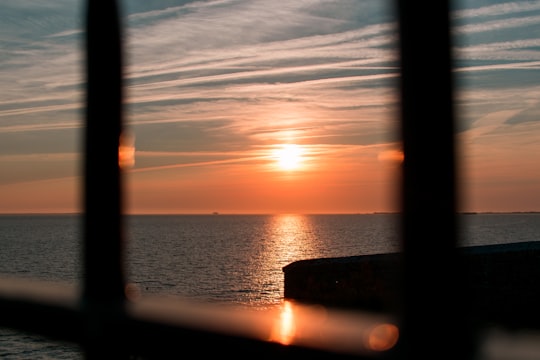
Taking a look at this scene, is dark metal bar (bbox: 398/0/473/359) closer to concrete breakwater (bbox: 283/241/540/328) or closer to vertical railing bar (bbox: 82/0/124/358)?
vertical railing bar (bbox: 82/0/124/358)

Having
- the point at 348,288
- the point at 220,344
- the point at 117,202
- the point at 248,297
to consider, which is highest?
the point at 117,202

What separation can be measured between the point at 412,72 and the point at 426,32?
0.27 ft

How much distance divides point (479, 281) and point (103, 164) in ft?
79.0

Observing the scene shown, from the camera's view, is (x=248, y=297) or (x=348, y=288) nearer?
(x=348, y=288)

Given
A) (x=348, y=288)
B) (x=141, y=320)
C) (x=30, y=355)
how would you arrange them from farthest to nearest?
(x=30, y=355), (x=348, y=288), (x=141, y=320)

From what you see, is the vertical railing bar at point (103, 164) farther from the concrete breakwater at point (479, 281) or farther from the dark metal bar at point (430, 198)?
the concrete breakwater at point (479, 281)

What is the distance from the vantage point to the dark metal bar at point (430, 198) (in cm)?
131

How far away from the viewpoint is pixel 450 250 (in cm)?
131

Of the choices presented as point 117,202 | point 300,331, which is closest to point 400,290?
point 300,331

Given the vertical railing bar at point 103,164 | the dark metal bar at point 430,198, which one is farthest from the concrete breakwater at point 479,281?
the dark metal bar at point 430,198

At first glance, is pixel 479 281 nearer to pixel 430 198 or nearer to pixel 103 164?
pixel 103 164

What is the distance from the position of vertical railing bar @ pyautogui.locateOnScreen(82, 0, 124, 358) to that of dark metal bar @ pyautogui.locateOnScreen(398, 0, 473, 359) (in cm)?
103

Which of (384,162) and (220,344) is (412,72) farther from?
(220,344)

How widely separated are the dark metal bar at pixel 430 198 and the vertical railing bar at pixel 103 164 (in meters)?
1.03
